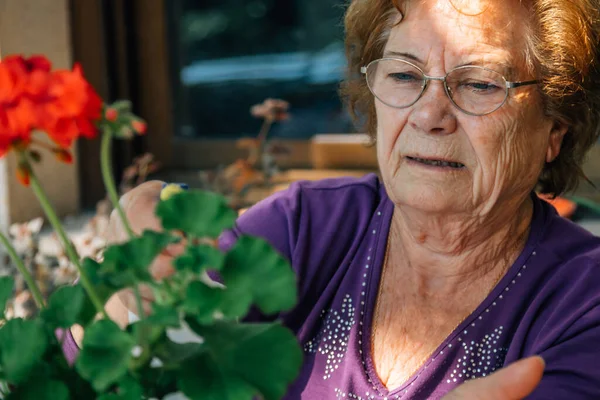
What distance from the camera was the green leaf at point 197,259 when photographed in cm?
65

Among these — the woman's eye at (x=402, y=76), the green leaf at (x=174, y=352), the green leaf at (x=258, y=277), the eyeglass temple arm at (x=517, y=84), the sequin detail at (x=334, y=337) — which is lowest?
the sequin detail at (x=334, y=337)

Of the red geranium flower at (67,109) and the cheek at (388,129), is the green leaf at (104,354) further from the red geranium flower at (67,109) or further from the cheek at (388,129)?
the cheek at (388,129)

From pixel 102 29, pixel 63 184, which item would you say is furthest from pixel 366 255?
pixel 102 29

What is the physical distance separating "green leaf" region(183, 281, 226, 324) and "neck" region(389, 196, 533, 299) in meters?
0.92

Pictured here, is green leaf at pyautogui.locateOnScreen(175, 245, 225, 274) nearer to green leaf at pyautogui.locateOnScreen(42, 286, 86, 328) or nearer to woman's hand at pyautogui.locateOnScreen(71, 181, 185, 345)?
green leaf at pyautogui.locateOnScreen(42, 286, 86, 328)

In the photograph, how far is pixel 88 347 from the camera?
663mm

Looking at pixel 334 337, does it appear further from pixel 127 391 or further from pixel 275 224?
pixel 127 391

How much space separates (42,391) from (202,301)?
168 millimetres

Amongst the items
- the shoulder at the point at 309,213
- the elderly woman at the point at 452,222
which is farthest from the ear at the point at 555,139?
the shoulder at the point at 309,213

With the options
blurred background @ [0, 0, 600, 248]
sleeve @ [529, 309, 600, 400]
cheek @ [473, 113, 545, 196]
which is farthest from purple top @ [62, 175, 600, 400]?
blurred background @ [0, 0, 600, 248]

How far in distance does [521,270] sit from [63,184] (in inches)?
107

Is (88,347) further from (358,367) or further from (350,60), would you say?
(350,60)

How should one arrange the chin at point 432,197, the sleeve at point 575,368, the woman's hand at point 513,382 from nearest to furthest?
the woman's hand at point 513,382
the sleeve at point 575,368
the chin at point 432,197

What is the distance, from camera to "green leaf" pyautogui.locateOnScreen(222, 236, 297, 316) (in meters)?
0.65
